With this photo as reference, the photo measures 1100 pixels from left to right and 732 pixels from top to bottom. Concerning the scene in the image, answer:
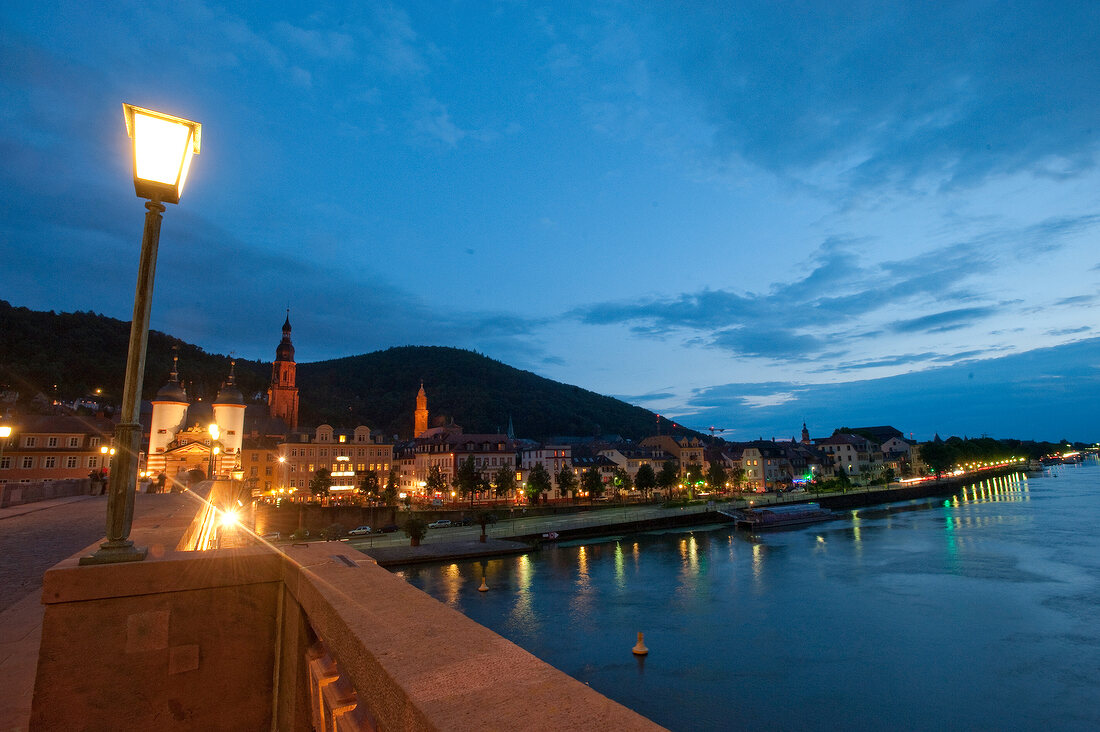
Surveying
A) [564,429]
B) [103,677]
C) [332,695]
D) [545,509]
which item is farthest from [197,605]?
[564,429]

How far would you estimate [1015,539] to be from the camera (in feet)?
167

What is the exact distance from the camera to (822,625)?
29594 millimetres

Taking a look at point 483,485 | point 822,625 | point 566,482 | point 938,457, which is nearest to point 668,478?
point 566,482

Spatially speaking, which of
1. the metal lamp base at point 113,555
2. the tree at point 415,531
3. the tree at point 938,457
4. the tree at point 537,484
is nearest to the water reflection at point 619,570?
the tree at point 415,531

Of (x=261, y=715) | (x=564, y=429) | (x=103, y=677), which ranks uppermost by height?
(x=564, y=429)

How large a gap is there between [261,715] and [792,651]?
90.5 ft

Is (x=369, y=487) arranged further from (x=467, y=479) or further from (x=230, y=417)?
(x=230, y=417)

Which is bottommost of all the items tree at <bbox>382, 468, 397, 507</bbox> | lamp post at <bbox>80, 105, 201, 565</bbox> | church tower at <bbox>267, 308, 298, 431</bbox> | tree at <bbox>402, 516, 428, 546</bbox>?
tree at <bbox>402, 516, 428, 546</bbox>

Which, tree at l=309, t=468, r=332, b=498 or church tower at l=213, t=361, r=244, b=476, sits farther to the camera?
tree at l=309, t=468, r=332, b=498

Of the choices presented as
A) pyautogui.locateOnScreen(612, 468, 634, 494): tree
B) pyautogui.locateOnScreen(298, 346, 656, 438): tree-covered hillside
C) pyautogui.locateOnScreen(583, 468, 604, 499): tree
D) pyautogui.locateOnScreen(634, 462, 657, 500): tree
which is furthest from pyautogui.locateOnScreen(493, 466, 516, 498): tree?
pyautogui.locateOnScreen(298, 346, 656, 438): tree-covered hillside

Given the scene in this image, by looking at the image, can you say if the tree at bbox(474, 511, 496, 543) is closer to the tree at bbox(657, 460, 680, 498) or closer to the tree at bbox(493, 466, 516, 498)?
the tree at bbox(493, 466, 516, 498)

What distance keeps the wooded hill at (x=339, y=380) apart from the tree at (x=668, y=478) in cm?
5107

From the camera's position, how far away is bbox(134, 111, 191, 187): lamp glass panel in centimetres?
419

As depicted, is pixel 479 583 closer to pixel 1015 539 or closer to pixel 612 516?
pixel 612 516
